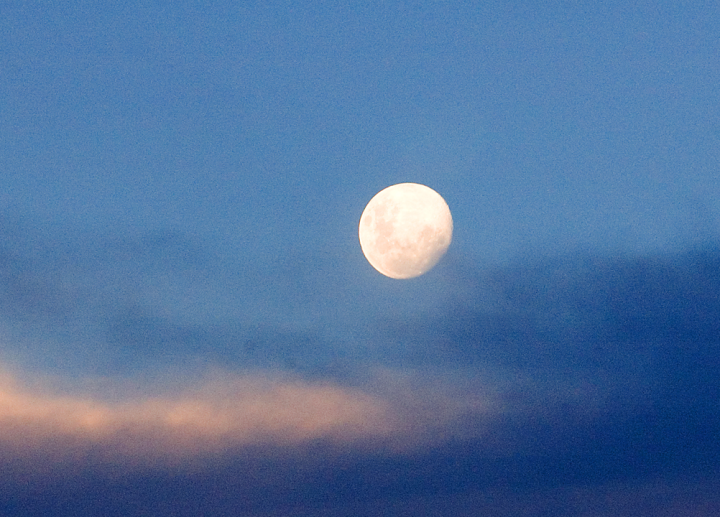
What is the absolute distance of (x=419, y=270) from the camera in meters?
64.0

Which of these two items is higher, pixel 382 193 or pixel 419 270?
pixel 382 193

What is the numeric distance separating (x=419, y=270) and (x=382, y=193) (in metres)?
10.3

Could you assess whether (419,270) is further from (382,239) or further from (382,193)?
(382,193)

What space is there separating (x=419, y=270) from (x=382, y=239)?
19.1ft

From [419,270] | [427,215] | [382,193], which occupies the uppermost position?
[382,193]

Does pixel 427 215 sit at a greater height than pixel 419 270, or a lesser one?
greater

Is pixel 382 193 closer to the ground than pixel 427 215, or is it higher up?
higher up

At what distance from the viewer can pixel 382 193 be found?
6631cm

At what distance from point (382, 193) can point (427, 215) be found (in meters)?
6.65

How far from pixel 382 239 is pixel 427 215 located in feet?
19.2

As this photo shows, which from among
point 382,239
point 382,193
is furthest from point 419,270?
point 382,193
